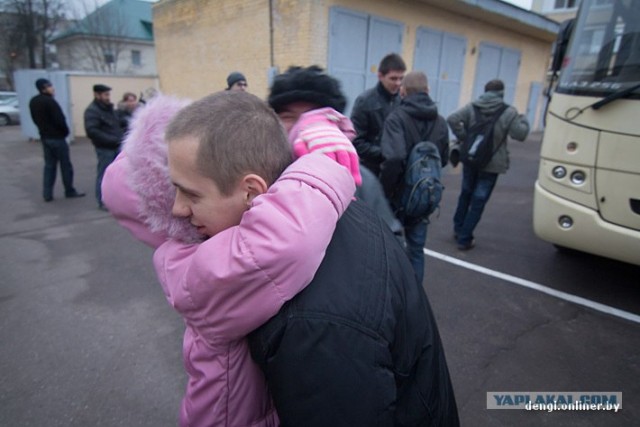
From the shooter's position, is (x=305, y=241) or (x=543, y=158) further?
(x=543, y=158)

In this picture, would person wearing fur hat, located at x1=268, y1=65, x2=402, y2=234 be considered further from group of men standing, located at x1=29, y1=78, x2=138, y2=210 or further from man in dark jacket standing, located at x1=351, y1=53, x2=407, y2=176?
group of men standing, located at x1=29, y1=78, x2=138, y2=210

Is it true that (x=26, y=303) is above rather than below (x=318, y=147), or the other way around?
below

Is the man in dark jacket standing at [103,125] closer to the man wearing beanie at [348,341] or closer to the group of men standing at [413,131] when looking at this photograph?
the group of men standing at [413,131]

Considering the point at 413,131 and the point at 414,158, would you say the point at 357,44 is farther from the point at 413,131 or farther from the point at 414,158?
the point at 414,158

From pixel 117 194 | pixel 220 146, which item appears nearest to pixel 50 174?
pixel 117 194

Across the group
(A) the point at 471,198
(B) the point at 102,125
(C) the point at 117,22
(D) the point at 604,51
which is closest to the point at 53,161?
(B) the point at 102,125

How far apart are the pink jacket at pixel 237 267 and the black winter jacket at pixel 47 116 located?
6772 millimetres

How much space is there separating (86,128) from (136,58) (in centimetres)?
2990

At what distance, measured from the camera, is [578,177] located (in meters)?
3.24

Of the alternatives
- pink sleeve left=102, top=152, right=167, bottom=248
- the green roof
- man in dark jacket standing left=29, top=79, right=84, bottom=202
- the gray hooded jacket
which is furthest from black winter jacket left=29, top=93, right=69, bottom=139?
the green roof

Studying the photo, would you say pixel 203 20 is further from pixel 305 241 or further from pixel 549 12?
pixel 549 12

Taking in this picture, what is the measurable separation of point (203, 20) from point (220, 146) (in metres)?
12.4

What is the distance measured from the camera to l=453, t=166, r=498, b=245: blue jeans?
4.51 metres

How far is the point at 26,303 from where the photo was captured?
345 centimetres
